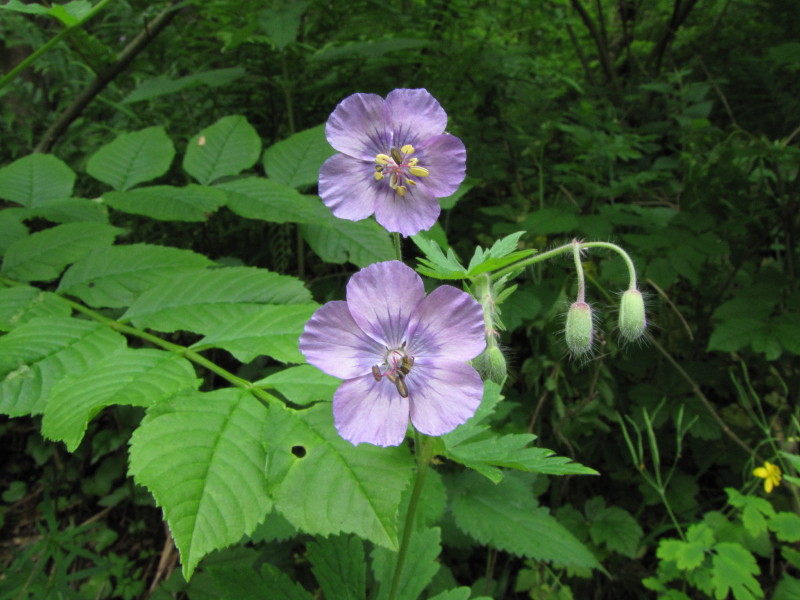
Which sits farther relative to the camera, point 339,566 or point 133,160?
point 133,160

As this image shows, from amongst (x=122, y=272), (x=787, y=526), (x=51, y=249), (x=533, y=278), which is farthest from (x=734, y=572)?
(x=51, y=249)

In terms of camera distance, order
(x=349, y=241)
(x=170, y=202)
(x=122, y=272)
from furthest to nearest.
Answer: (x=349, y=241) → (x=170, y=202) → (x=122, y=272)

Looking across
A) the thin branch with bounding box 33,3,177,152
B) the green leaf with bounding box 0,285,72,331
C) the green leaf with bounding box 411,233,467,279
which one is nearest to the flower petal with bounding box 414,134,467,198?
the green leaf with bounding box 411,233,467,279

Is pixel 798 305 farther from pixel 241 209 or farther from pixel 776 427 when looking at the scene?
pixel 241 209

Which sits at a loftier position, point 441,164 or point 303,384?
point 441,164

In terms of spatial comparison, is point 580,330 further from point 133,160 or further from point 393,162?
point 133,160

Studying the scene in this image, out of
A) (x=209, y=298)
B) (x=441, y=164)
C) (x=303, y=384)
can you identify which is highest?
(x=441, y=164)

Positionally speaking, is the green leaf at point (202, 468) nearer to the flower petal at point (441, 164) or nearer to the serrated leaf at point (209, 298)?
the serrated leaf at point (209, 298)
